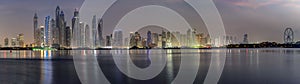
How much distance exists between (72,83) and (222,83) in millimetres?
7608

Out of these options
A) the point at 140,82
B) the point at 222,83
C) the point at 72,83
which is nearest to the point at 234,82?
the point at 222,83

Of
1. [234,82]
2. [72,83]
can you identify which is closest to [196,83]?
[234,82]

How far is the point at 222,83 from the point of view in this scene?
56.7ft

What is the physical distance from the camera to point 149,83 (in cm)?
1786

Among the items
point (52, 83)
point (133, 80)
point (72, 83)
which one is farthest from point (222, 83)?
point (52, 83)

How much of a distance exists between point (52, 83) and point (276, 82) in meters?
11.9

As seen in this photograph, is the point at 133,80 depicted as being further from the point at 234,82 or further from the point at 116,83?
the point at 234,82

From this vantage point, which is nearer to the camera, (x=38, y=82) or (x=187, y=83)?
(x=187, y=83)

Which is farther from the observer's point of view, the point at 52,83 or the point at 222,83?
the point at 52,83

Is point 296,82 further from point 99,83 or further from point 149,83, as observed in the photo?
point 99,83

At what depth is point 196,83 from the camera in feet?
56.7

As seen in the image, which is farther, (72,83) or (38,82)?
(38,82)

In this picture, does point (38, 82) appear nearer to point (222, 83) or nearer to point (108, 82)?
point (108, 82)

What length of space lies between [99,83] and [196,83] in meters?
4.95
